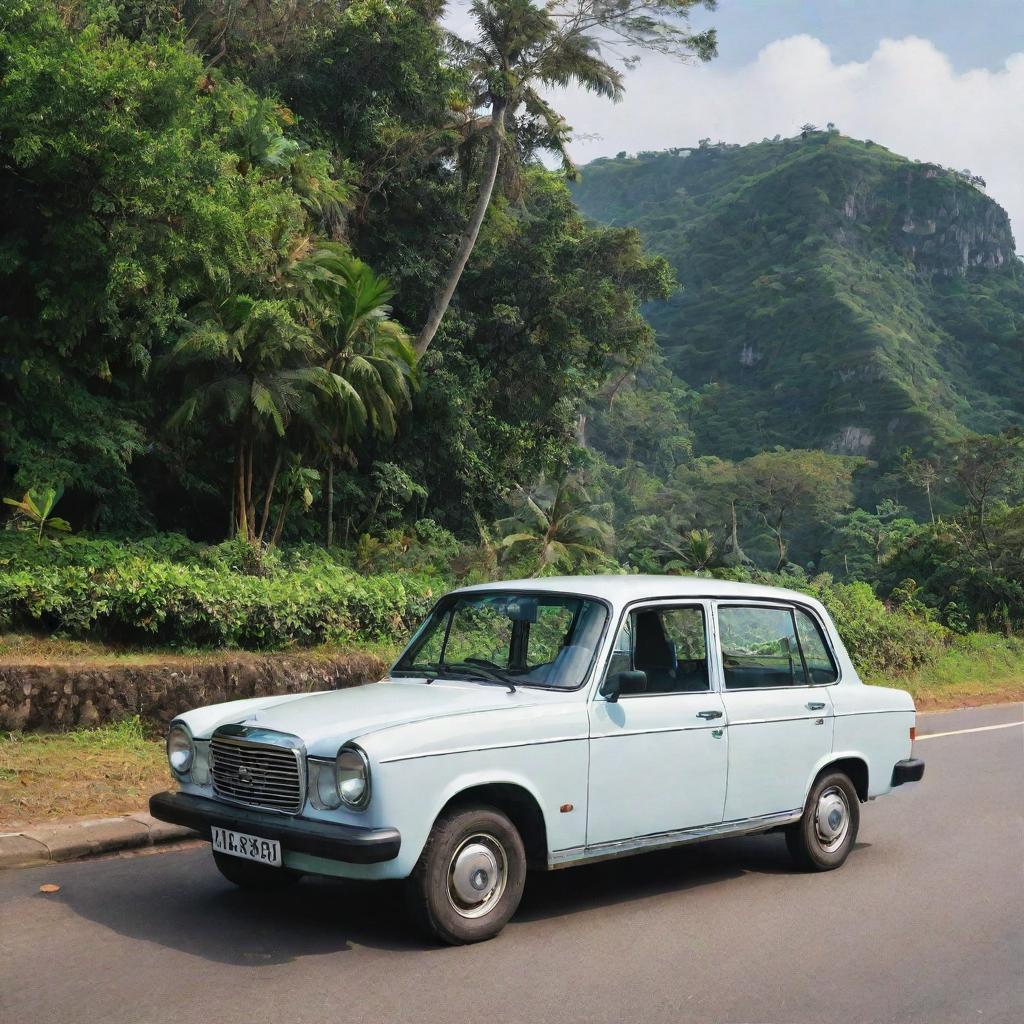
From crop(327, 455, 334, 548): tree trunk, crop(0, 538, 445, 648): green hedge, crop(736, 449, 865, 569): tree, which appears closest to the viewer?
crop(0, 538, 445, 648): green hedge

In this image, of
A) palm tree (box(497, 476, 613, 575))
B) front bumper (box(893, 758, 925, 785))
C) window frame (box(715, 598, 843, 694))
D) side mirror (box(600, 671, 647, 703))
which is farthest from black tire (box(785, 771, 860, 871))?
palm tree (box(497, 476, 613, 575))

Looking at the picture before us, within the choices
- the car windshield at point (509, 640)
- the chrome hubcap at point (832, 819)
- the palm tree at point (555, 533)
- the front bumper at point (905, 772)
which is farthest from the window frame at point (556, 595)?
the palm tree at point (555, 533)

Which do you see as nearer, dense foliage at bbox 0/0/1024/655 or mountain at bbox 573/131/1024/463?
dense foliage at bbox 0/0/1024/655

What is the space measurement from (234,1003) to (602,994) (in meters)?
1.50

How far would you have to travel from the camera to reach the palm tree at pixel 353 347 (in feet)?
69.3

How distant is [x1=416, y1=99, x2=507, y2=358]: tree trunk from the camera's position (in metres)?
26.2

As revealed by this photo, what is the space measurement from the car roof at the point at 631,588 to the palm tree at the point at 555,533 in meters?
17.0

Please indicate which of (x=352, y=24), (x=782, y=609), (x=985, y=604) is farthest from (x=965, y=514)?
(x=782, y=609)

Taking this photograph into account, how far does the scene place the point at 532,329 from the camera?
29359 mm

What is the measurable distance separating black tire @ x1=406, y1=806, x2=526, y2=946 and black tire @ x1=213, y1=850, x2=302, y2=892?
1328 millimetres

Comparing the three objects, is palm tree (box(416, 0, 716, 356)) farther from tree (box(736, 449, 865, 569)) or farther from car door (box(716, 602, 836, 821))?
tree (box(736, 449, 865, 569))

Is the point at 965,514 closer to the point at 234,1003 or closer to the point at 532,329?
the point at 532,329

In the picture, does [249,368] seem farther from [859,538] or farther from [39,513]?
[859,538]

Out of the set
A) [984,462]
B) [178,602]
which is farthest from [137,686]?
[984,462]
